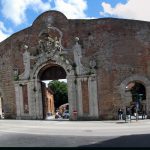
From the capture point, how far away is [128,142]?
18.0 meters

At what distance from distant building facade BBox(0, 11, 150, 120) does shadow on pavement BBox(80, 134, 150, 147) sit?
1152 cm

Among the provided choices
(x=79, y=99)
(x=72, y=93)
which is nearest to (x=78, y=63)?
(x=72, y=93)

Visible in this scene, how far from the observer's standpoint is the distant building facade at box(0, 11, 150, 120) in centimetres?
3152

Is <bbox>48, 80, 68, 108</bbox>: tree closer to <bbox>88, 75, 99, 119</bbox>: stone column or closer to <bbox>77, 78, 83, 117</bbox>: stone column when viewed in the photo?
<bbox>77, 78, 83, 117</bbox>: stone column

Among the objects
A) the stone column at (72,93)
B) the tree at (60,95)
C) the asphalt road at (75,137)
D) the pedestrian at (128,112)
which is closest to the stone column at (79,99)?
the stone column at (72,93)

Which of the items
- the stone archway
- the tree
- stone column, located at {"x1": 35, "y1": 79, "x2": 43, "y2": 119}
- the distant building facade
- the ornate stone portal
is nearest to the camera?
the stone archway

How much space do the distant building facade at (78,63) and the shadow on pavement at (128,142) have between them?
11.5 metres

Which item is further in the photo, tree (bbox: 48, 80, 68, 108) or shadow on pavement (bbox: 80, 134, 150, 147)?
tree (bbox: 48, 80, 68, 108)

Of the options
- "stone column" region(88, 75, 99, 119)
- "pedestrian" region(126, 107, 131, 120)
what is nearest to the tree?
"pedestrian" region(126, 107, 131, 120)

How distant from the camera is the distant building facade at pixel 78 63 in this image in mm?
31516

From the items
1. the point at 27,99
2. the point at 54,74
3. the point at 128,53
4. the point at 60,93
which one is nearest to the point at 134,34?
the point at 128,53

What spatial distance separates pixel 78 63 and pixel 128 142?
50.4ft

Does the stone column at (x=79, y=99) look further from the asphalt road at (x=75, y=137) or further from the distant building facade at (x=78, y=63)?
the asphalt road at (x=75, y=137)

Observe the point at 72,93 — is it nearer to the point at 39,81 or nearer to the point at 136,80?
the point at 39,81
